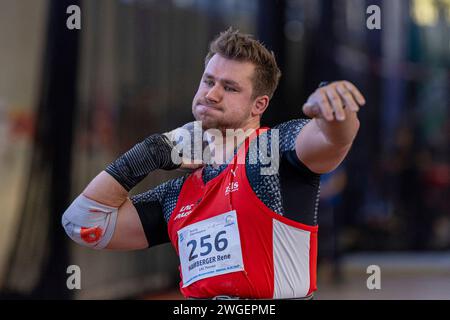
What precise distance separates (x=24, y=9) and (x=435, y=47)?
8044 mm

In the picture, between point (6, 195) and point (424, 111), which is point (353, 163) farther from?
point (6, 195)

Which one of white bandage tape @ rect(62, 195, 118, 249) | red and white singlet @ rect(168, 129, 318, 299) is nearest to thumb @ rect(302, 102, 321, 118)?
red and white singlet @ rect(168, 129, 318, 299)

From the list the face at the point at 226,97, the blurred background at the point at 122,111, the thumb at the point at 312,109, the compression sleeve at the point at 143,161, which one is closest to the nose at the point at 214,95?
the face at the point at 226,97

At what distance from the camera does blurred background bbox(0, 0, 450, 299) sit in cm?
634

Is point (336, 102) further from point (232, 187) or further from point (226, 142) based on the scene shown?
point (226, 142)

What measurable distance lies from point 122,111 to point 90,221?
359 centimetres

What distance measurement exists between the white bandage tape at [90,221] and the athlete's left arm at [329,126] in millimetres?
895

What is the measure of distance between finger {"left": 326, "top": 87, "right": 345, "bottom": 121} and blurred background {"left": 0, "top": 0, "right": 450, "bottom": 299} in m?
3.80

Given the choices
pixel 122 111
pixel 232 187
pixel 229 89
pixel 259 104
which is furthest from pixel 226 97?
pixel 122 111

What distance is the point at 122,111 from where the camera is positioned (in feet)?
23.1

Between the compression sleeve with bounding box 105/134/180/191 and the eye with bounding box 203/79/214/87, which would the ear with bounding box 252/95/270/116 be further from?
the compression sleeve with bounding box 105/134/180/191

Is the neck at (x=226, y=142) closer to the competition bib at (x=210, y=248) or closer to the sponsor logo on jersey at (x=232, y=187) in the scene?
the sponsor logo on jersey at (x=232, y=187)

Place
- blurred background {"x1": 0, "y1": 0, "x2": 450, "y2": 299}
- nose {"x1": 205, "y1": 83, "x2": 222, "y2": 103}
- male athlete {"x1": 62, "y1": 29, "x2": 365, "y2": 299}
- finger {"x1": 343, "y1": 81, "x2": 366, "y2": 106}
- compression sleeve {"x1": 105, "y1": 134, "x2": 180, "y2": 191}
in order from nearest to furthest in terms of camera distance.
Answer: finger {"x1": 343, "y1": 81, "x2": 366, "y2": 106}, male athlete {"x1": 62, "y1": 29, "x2": 365, "y2": 299}, nose {"x1": 205, "y1": 83, "x2": 222, "y2": 103}, compression sleeve {"x1": 105, "y1": 134, "x2": 180, "y2": 191}, blurred background {"x1": 0, "y1": 0, "x2": 450, "y2": 299}

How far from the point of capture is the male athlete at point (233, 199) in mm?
3197
